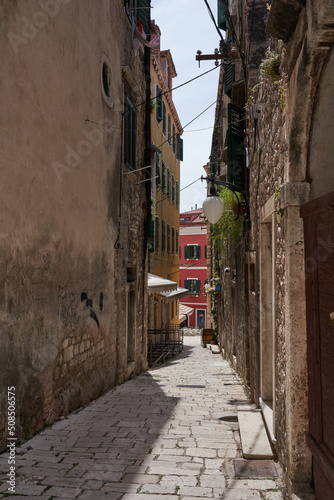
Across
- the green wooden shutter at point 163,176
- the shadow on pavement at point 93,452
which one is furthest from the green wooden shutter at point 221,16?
the shadow on pavement at point 93,452

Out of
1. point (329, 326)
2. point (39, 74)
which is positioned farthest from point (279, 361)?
point (39, 74)

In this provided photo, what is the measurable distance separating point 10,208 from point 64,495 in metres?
2.72

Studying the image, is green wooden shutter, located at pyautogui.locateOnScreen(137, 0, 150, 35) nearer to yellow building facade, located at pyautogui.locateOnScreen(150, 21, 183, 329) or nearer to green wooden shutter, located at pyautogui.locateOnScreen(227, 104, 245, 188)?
yellow building facade, located at pyautogui.locateOnScreen(150, 21, 183, 329)

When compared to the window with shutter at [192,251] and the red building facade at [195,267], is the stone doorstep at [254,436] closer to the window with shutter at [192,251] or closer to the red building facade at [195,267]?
the red building facade at [195,267]

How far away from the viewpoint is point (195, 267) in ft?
126

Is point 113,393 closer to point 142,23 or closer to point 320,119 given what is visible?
point 320,119

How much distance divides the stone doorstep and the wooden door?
1.05 meters

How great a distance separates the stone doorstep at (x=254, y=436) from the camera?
13.5ft

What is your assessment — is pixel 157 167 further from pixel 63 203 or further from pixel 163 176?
pixel 63 203

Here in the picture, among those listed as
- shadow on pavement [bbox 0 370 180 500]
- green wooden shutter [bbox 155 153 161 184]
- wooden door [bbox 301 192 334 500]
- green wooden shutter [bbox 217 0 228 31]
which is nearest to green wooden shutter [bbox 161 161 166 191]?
green wooden shutter [bbox 155 153 161 184]

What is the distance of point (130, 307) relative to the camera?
10.7 metres

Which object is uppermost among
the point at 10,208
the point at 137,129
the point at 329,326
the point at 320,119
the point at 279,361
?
the point at 137,129

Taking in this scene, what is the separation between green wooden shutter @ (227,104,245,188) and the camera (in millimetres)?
8414

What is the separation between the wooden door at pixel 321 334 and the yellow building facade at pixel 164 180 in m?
11.9
